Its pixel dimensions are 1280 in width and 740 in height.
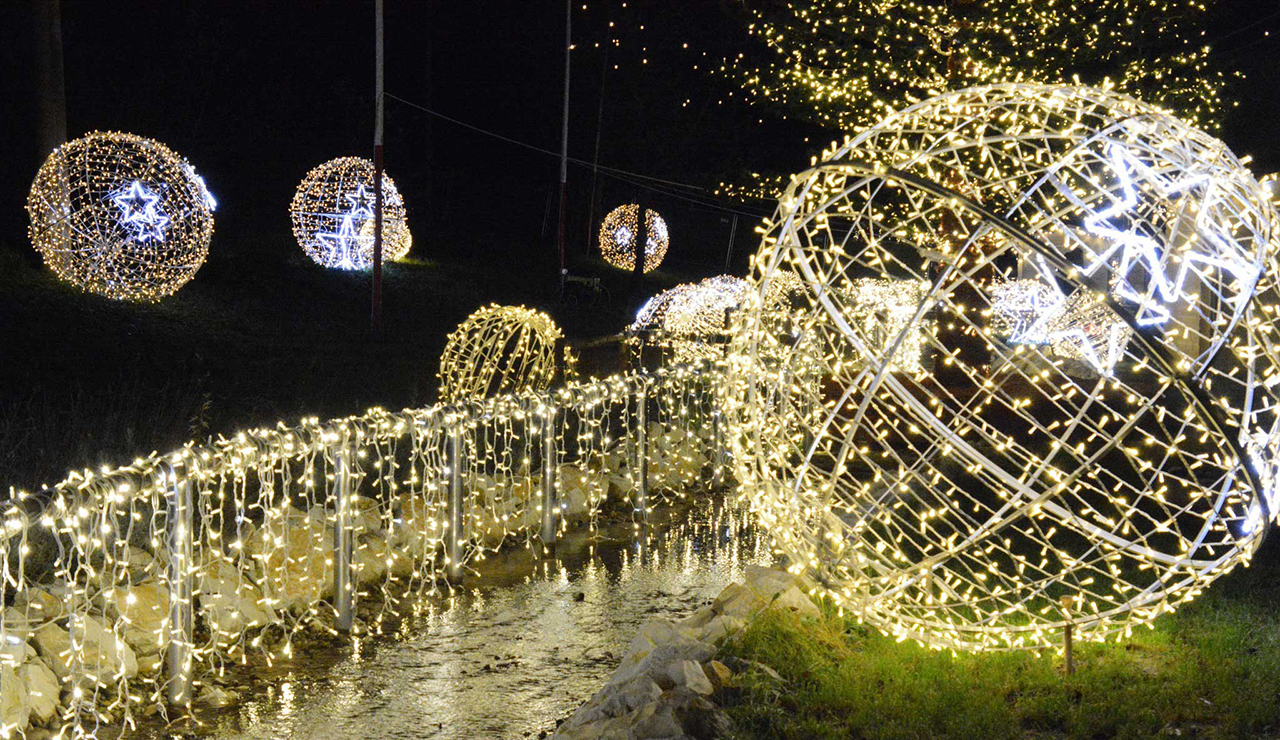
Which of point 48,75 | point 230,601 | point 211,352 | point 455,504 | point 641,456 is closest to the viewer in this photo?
point 230,601

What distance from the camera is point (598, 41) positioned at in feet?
106

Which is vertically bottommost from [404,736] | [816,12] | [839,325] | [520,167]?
[520,167]

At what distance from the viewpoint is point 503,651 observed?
618cm

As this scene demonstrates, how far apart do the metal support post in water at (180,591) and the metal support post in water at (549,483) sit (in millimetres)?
3330

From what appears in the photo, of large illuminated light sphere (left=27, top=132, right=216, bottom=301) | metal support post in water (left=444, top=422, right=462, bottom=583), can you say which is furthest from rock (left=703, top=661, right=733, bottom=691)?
large illuminated light sphere (left=27, top=132, right=216, bottom=301)

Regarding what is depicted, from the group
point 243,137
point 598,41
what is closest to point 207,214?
point 243,137

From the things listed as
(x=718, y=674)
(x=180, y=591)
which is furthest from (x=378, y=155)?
(x=718, y=674)

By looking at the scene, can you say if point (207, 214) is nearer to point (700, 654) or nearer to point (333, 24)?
point (700, 654)

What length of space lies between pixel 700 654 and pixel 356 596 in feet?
7.54

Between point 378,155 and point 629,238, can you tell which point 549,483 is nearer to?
point 378,155

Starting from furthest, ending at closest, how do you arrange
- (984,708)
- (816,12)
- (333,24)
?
(333,24), (816,12), (984,708)

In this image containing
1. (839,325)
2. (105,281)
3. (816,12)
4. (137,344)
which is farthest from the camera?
(105,281)

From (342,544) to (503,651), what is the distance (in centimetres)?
107

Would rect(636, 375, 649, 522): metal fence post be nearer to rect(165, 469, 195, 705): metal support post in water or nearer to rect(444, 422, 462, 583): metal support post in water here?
rect(444, 422, 462, 583): metal support post in water
